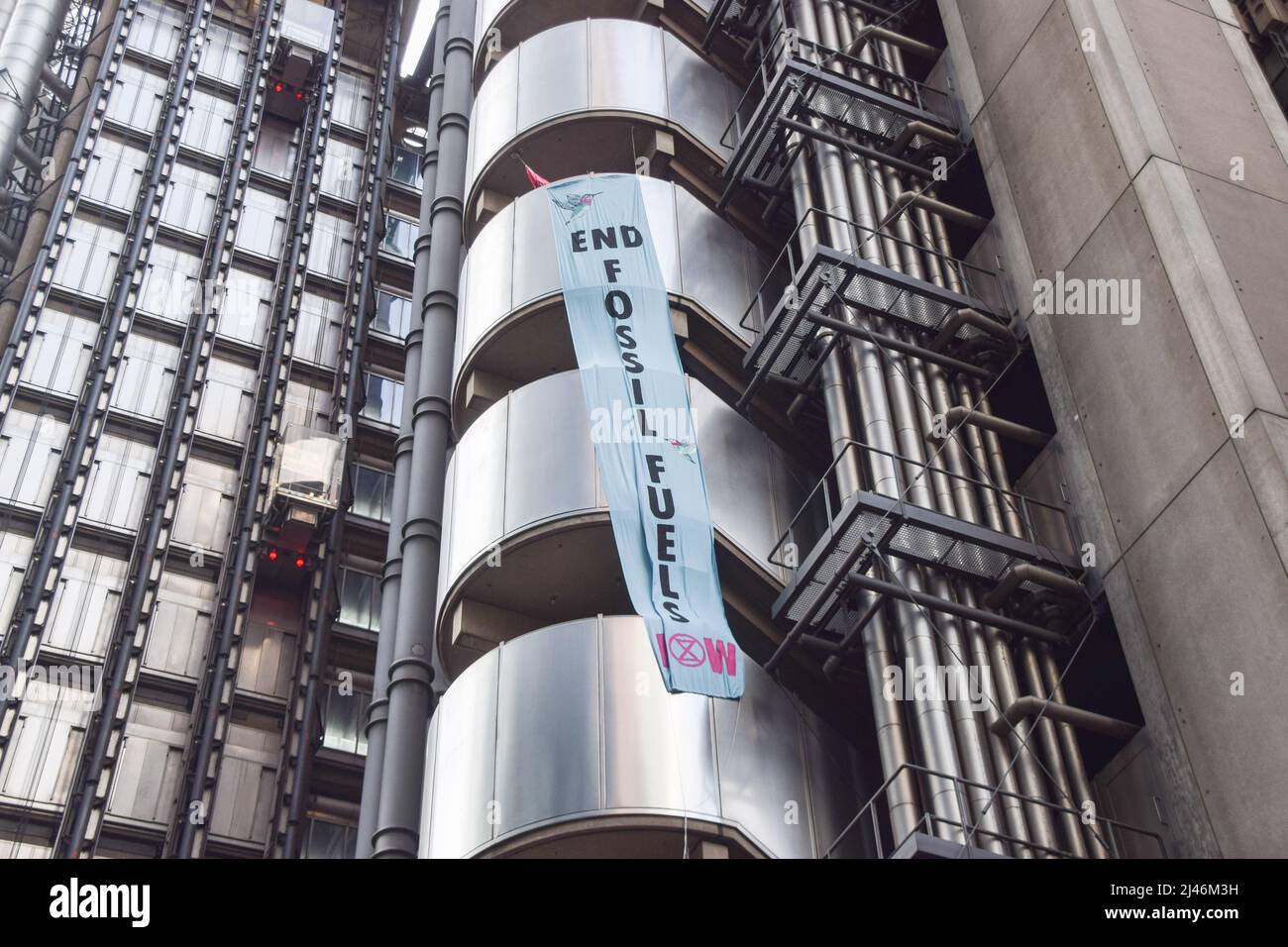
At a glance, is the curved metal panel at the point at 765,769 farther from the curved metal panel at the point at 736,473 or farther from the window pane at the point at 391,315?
the window pane at the point at 391,315

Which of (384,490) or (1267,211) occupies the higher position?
(384,490)

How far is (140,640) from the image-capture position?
36.1 m

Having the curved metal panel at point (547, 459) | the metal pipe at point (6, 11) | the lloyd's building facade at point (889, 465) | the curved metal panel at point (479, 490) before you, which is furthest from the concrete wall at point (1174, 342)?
the metal pipe at point (6, 11)

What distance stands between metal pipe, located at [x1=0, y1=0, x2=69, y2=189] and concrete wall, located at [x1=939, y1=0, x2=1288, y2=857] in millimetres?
31854

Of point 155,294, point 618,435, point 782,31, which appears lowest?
point 618,435

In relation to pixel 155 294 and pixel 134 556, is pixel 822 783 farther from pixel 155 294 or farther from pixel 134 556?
pixel 155 294

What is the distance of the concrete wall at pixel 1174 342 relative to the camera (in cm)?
1886

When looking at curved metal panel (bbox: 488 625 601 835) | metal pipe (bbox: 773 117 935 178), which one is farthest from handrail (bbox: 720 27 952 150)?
curved metal panel (bbox: 488 625 601 835)

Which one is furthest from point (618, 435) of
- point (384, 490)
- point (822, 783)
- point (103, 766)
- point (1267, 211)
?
point (384, 490)

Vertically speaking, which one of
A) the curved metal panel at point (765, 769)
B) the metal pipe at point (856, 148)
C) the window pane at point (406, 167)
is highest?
the window pane at point (406, 167)

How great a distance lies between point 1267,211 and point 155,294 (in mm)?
31328

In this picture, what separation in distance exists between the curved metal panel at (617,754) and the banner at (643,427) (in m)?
1.57

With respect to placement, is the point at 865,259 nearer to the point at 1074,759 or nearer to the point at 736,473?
the point at 736,473

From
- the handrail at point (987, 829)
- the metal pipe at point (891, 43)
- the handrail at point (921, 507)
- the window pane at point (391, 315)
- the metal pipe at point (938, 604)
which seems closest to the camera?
the handrail at point (987, 829)
